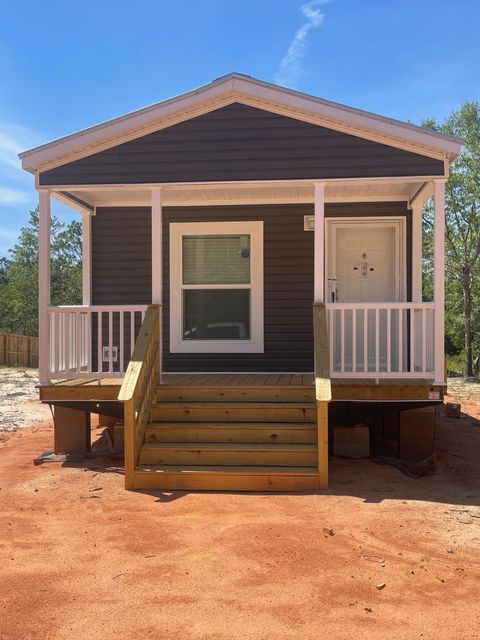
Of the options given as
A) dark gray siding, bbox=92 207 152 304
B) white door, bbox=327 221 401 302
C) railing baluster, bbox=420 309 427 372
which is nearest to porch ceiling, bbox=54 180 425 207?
dark gray siding, bbox=92 207 152 304

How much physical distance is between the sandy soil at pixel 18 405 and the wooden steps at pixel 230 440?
401 centimetres

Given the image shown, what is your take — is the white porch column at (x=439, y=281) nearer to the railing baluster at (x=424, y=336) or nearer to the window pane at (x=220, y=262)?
the railing baluster at (x=424, y=336)

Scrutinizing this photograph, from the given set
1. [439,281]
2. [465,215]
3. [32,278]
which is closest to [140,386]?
[439,281]

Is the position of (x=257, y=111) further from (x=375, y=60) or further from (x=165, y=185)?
(x=375, y=60)

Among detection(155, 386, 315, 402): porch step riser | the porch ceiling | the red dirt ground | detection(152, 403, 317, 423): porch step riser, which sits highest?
the porch ceiling

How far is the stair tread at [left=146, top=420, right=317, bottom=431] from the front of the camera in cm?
601

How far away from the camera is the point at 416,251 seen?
8.16m

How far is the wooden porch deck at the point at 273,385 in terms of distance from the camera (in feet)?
20.9

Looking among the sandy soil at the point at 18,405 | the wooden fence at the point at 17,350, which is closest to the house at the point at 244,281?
the sandy soil at the point at 18,405

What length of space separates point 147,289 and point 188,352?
43.2 inches

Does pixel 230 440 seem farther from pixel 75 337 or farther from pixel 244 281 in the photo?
pixel 244 281

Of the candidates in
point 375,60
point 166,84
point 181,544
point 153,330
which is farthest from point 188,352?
point 166,84

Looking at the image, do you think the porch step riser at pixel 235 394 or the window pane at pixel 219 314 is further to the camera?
the window pane at pixel 219 314

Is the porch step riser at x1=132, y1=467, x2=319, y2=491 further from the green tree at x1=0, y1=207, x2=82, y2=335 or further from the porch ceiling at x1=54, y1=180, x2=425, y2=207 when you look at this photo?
the green tree at x1=0, y1=207, x2=82, y2=335
